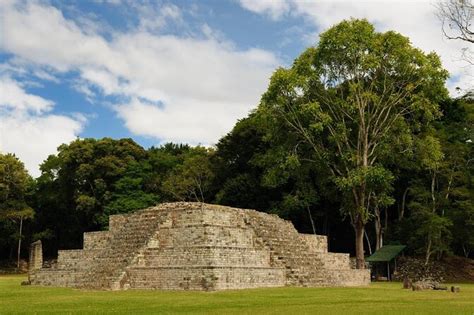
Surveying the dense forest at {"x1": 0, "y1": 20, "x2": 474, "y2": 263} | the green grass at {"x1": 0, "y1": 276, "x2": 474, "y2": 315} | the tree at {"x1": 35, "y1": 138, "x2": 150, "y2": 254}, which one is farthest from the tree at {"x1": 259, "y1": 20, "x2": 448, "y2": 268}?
the tree at {"x1": 35, "y1": 138, "x2": 150, "y2": 254}

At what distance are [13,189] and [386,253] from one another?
35859 mm

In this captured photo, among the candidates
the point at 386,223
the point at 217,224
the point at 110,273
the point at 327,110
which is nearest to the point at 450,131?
the point at 386,223

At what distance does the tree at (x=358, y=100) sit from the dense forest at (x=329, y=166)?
83 millimetres

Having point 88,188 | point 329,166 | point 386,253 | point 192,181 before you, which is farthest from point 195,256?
point 88,188

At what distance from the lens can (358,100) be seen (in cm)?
3441

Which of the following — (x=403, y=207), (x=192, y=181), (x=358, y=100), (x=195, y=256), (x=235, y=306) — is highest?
(x=358, y=100)

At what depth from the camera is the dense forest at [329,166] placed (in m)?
34.1

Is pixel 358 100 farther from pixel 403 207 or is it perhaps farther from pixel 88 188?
pixel 88 188

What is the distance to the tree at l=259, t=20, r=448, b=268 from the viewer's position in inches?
1312

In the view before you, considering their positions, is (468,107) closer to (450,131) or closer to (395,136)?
(450,131)

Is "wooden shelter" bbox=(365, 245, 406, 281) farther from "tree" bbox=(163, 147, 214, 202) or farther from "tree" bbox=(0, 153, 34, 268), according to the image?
"tree" bbox=(0, 153, 34, 268)

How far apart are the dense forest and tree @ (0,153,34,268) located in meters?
0.13

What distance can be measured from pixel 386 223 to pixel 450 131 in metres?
8.99

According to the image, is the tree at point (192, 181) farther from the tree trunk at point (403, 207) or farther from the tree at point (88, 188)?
the tree trunk at point (403, 207)
